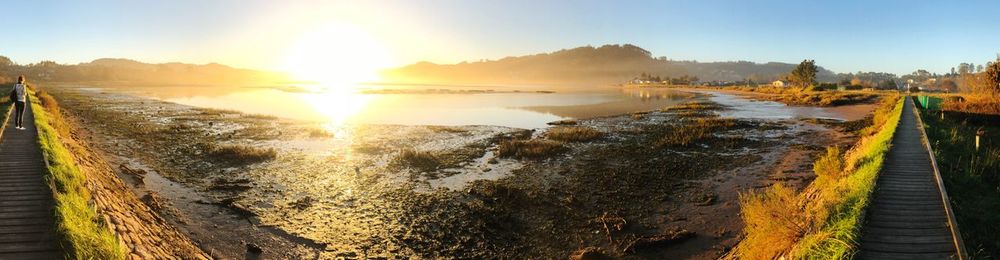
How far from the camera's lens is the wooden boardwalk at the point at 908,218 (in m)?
9.20

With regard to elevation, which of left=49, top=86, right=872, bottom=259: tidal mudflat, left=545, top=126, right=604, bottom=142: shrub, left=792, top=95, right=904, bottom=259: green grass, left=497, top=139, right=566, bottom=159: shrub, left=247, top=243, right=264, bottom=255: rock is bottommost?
left=247, top=243, right=264, bottom=255: rock

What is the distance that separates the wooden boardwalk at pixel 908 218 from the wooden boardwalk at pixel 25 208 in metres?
14.7

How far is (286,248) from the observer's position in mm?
13258

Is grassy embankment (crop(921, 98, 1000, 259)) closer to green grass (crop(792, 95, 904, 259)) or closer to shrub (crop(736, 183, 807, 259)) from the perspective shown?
green grass (crop(792, 95, 904, 259))

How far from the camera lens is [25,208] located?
10.3 metres

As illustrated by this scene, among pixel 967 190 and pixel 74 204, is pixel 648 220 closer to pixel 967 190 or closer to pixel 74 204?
pixel 967 190

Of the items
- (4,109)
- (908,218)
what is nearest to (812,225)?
(908,218)

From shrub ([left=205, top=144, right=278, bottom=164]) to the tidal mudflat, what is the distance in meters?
0.07

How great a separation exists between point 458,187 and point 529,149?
789 centimetres

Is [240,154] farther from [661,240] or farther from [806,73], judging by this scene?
[806,73]

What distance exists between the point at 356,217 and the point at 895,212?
14.4m

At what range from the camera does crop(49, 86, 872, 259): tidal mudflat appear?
1369cm

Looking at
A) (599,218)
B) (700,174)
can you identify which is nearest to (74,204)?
(599,218)

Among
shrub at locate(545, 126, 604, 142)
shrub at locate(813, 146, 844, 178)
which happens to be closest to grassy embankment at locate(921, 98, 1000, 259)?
shrub at locate(813, 146, 844, 178)
